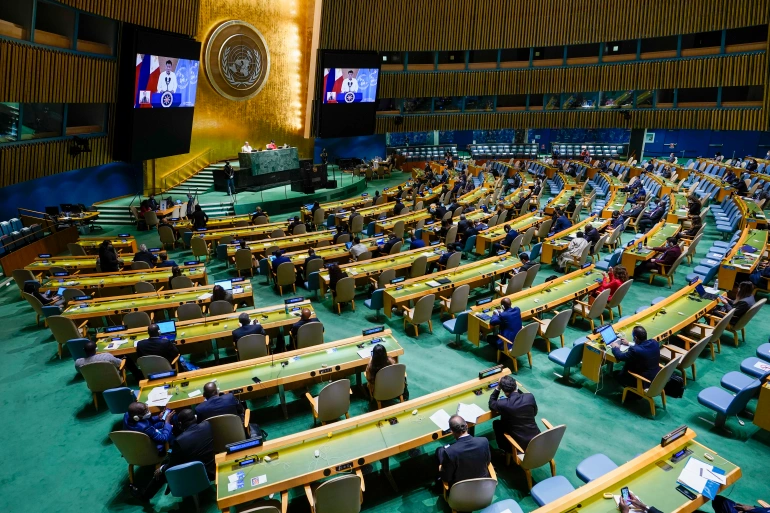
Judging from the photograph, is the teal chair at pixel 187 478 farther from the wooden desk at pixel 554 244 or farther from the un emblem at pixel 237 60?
the un emblem at pixel 237 60

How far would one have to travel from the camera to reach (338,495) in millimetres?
4512

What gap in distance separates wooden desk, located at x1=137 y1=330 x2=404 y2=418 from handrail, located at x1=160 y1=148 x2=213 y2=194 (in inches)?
672

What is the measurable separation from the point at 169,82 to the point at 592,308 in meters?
16.2

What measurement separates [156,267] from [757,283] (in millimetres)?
13019

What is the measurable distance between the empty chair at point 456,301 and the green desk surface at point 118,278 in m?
5.50

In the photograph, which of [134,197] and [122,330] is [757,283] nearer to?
[122,330]

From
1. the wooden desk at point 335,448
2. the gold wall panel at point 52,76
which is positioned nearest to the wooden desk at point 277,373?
the wooden desk at point 335,448

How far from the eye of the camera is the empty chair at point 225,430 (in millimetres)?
5465

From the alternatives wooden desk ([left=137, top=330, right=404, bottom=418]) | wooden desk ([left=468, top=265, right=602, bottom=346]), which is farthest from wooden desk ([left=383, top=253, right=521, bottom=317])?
wooden desk ([left=137, top=330, right=404, bottom=418])

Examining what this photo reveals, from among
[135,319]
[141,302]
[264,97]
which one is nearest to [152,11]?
[264,97]

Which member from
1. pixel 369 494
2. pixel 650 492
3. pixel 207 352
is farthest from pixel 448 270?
pixel 650 492

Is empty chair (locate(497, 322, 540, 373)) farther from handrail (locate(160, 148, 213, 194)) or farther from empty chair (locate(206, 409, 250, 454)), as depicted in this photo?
handrail (locate(160, 148, 213, 194))

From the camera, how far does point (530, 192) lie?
1859 centimetres

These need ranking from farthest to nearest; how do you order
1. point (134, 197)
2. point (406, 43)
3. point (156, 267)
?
point (406, 43), point (134, 197), point (156, 267)
